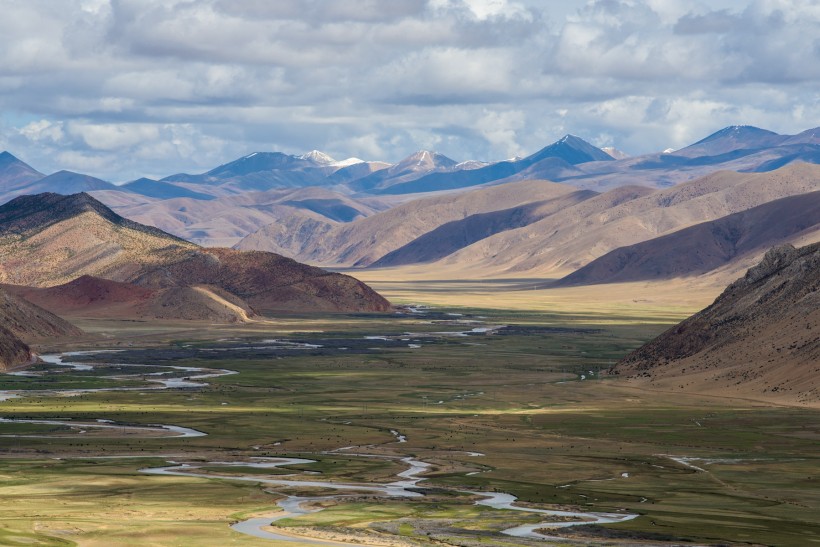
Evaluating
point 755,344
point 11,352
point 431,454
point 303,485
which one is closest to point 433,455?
point 431,454

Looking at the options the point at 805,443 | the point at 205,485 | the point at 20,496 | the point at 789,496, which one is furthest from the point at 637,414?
the point at 20,496

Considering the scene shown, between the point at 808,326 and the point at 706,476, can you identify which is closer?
the point at 706,476

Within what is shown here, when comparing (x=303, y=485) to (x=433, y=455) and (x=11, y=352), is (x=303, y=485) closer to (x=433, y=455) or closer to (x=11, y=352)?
(x=433, y=455)

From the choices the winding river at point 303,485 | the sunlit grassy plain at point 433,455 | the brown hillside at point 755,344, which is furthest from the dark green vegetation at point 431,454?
the brown hillside at point 755,344

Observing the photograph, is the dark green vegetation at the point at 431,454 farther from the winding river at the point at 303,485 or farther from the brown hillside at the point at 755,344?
the brown hillside at the point at 755,344

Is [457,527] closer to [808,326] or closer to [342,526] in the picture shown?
[342,526]
